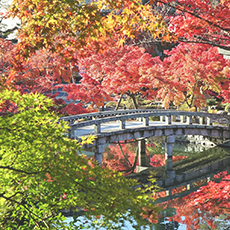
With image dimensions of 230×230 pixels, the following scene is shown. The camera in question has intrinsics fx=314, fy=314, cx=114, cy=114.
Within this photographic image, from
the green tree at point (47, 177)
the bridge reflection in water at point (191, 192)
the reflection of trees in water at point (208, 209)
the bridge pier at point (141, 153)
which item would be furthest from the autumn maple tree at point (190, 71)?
the green tree at point (47, 177)

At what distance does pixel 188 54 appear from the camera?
1984 centimetres

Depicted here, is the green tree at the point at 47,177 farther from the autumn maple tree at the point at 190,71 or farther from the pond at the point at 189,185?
the autumn maple tree at the point at 190,71

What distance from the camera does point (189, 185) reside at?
14.7 meters

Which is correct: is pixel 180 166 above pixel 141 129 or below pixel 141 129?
below

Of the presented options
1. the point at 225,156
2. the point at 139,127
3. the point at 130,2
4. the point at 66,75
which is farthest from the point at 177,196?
the point at 66,75

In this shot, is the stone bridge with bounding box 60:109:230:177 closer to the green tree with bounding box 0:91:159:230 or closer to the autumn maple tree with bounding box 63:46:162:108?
the autumn maple tree with bounding box 63:46:162:108

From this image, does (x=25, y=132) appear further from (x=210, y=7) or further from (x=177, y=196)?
(x=177, y=196)

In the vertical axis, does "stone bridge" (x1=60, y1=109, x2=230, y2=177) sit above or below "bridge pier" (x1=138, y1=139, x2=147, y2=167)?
above

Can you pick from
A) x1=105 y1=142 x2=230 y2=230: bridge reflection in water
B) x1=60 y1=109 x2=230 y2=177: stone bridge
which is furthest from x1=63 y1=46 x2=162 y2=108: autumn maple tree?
x1=105 y1=142 x2=230 y2=230: bridge reflection in water

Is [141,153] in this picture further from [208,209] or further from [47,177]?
[47,177]

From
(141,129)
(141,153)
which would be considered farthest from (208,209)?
(141,153)

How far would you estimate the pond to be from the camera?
9547 mm

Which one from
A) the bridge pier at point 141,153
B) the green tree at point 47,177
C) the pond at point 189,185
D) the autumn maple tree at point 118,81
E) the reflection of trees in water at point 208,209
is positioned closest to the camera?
the green tree at point 47,177

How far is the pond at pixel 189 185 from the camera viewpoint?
9547 millimetres
